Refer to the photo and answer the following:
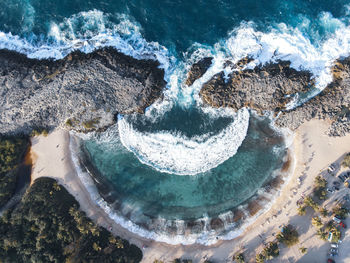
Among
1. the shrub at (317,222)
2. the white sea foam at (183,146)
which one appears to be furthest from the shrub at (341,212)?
the white sea foam at (183,146)

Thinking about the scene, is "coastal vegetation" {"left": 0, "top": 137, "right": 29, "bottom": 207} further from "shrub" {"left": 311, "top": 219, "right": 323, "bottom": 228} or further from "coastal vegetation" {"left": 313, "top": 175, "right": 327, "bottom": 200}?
"shrub" {"left": 311, "top": 219, "right": 323, "bottom": 228}

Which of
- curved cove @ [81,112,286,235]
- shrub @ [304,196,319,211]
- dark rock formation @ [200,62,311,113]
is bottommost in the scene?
curved cove @ [81,112,286,235]

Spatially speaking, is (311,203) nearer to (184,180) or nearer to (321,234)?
(321,234)

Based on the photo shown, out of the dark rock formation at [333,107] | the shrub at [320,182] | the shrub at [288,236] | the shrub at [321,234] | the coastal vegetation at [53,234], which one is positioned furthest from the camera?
the dark rock formation at [333,107]

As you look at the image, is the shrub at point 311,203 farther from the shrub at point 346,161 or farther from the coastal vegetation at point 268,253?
the coastal vegetation at point 268,253

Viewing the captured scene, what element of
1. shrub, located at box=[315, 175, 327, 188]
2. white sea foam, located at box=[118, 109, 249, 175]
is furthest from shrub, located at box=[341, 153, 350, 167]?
white sea foam, located at box=[118, 109, 249, 175]
